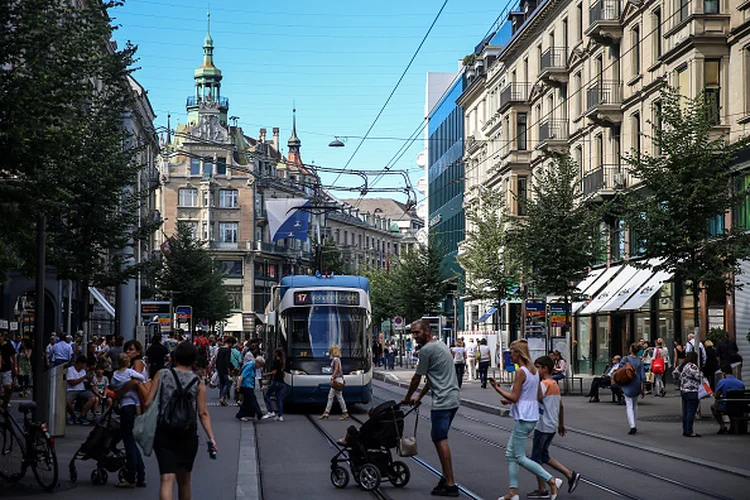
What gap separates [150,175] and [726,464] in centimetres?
7174

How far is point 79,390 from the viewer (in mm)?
22828

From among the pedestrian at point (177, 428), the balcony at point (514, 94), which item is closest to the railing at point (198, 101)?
the balcony at point (514, 94)

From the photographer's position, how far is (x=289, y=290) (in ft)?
97.3

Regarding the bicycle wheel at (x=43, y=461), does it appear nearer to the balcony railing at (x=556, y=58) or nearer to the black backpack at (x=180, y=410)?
the black backpack at (x=180, y=410)

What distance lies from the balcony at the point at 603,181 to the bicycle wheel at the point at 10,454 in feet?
105

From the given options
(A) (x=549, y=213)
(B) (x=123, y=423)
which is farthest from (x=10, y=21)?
(A) (x=549, y=213)

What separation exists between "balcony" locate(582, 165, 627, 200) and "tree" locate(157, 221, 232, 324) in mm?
32737

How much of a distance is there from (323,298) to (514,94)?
1337 inches

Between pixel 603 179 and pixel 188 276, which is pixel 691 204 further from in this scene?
pixel 188 276

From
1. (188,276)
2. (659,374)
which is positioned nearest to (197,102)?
(188,276)

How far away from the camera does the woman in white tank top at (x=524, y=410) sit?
40.6 ft

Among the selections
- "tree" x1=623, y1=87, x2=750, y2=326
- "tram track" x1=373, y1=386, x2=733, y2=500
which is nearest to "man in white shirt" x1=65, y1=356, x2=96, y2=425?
"tram track" x1=373, y1=386, x2=733, y2=500

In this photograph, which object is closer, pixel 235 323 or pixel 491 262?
pixel 491 262

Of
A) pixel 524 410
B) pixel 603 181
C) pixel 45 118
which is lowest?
pixel 524 410
